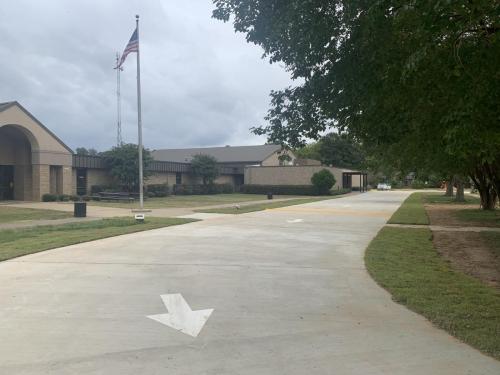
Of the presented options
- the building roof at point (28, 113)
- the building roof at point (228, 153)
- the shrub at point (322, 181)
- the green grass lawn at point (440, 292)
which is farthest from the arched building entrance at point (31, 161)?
the green grass lawn at point (440, 292)

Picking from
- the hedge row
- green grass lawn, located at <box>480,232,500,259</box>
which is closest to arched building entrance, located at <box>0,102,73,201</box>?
the hedge row

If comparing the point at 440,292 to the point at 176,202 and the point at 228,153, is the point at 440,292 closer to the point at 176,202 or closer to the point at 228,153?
the point at 176,202

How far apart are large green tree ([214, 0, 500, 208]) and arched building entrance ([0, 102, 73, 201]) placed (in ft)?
101

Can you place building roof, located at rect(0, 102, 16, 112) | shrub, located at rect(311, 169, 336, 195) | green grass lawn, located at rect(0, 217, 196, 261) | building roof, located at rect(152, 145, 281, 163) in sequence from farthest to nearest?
1. building roof, located at rect(152, 145, 281, 163)
2. shrub, located at rect(311, 169, 336, 195)
3. building roof, located at rect(0, 102, 16, 112)
4. green grass lawn, located at rect(0, 217, 196, 261)

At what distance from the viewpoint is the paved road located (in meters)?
4.45

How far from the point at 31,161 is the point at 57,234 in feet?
81.8

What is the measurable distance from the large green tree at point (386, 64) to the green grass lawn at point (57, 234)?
5898mm

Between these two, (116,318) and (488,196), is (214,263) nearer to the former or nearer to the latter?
(116,318)

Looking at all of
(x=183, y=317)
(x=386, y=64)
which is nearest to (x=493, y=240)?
(x=386, y=64)

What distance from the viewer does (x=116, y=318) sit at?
5883mm

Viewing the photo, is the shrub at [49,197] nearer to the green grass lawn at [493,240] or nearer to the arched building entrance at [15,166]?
the arched building entrance at [15,166]

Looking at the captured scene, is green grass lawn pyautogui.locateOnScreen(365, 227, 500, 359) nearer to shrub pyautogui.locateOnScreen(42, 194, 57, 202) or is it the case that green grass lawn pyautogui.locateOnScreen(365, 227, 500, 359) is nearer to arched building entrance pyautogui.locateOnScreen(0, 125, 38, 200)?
shrub pyautogui.locateOnScreen(42, 194, 57, 202)

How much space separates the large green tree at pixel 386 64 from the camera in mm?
6172

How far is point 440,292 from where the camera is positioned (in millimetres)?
7352
